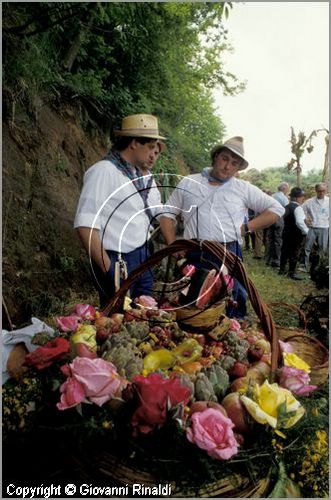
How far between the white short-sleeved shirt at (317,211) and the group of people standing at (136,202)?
12.7 ft

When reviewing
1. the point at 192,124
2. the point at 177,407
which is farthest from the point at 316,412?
the point at 192,124

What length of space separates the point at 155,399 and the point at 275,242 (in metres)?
6.23

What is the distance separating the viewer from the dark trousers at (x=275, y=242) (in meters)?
6.72

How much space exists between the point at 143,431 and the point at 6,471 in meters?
0.38

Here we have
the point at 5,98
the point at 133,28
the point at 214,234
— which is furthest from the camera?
the point at 133,28

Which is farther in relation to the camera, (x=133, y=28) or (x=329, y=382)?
(x=133, y=28)

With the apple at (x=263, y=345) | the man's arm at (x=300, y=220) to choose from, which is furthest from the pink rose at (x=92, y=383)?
the man's arm at (x=300, y=220)

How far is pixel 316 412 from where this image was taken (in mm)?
979

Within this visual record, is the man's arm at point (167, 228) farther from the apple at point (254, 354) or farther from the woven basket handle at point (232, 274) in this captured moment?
the apple at point (254, 354)

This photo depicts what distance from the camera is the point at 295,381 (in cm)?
98

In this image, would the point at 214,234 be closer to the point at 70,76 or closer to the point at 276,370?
the point at 276,370

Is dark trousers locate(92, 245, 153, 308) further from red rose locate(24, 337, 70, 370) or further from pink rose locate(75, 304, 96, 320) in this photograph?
red rose locate(24, 337, 70, 370)

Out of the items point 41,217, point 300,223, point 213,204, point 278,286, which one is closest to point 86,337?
point 213,204

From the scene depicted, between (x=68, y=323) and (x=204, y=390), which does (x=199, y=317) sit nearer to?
(x=204, y=390)
